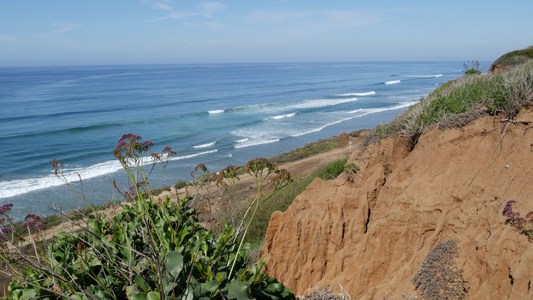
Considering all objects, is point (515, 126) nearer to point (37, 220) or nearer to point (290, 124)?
point (37, 220)

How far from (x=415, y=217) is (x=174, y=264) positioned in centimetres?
604

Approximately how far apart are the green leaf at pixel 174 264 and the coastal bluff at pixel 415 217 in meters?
4.75

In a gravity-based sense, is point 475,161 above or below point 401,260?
above

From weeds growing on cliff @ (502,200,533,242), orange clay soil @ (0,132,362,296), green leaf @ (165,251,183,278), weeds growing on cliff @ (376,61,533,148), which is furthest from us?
orange clay soil @ (0,132,362,296)

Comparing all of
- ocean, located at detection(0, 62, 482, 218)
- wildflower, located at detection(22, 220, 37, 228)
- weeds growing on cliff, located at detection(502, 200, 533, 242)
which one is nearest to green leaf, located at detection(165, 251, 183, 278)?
wildflower, located at detection(22, 220, 37, 228)

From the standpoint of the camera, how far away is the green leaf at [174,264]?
283 centimetres

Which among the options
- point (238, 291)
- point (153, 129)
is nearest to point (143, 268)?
point (238, 291)

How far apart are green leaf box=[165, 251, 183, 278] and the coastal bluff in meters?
4.75

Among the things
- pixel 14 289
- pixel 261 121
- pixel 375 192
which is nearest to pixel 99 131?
pixel 261 121

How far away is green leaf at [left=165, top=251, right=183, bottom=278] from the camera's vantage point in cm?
283

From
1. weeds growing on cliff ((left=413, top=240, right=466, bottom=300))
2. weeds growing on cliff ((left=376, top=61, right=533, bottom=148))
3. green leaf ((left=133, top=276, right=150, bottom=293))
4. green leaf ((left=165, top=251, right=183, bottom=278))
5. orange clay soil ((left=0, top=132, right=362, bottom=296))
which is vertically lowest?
orange clay soil ((left=0, top=132, right=362, bottom=296))

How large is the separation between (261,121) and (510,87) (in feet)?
147

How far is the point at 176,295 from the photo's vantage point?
9.94 ft

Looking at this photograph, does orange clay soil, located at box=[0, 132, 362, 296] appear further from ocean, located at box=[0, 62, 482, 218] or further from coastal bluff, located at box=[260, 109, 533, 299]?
coastal bluff, located at box=[260, 109, 533, 299]
